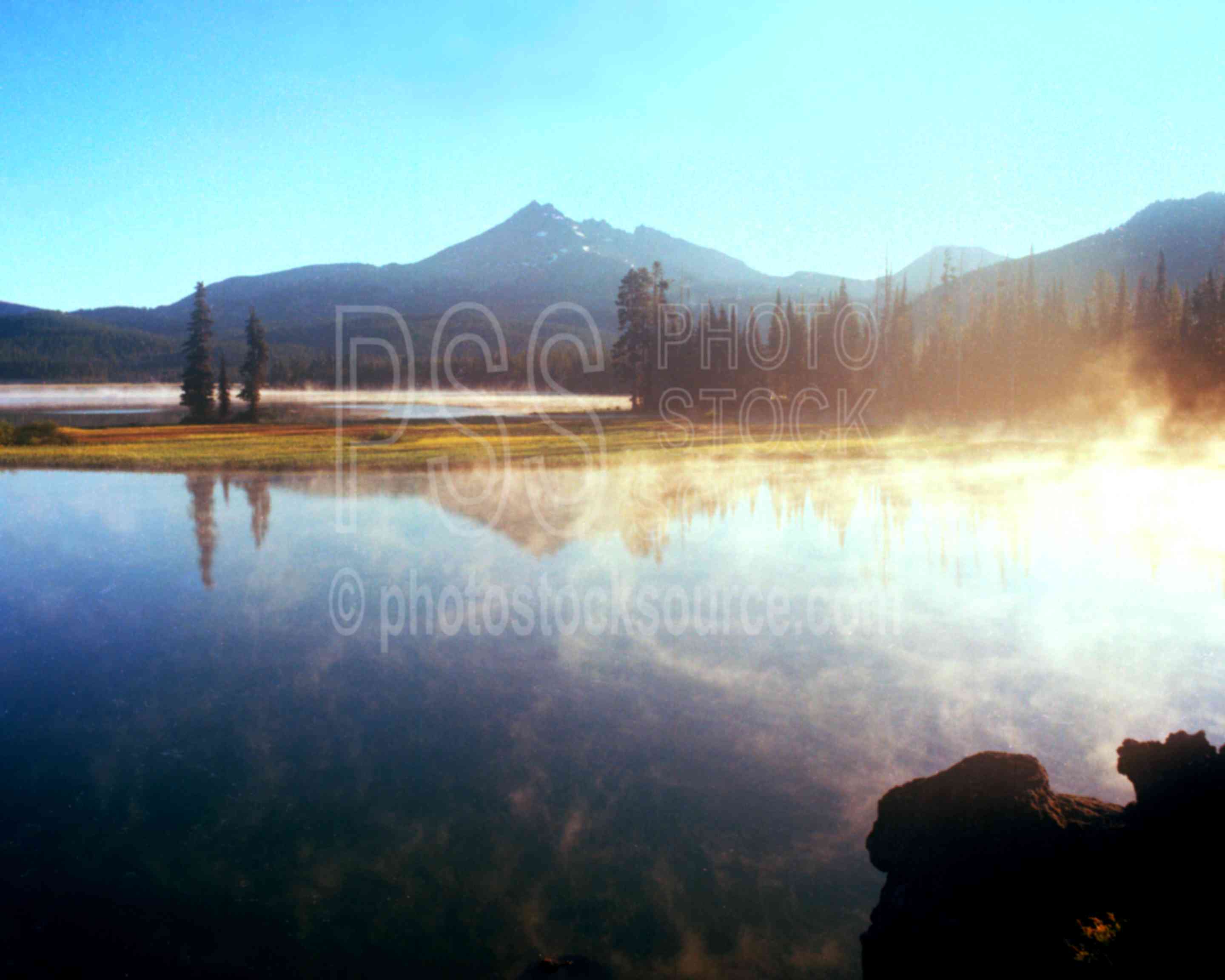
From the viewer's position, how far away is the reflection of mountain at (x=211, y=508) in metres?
17.0

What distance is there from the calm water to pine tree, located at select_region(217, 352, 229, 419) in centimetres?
5706

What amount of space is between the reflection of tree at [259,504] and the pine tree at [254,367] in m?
48.6

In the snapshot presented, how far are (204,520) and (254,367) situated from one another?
2360 inches

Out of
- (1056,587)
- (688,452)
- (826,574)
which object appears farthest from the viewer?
(688,452)

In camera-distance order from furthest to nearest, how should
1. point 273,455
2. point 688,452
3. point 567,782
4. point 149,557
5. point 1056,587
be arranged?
point 688,452, point 273,455, point 149,557, point 1056,587, point 567,782

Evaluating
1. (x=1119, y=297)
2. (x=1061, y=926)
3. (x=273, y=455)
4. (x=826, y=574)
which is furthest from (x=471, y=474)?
(x=1119, y=297)

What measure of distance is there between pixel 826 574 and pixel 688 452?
1093 inches

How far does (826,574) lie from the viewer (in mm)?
15336

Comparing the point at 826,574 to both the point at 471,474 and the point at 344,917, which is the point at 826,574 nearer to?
the point at 344,917

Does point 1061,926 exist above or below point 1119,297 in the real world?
below

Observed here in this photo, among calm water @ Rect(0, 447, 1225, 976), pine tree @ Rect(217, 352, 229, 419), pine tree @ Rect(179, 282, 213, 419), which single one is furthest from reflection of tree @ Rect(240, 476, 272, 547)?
pine tree @ Rect(217, 352, 229, 419)

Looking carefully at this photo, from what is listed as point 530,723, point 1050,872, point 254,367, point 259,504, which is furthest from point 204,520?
point 254,367

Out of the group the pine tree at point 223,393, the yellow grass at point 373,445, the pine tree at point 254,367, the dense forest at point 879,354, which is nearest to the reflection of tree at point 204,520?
the yellow grass at point 373,445

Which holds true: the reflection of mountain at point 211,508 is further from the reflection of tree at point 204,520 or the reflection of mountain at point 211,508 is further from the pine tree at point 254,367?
the pine tree at point 254,367
